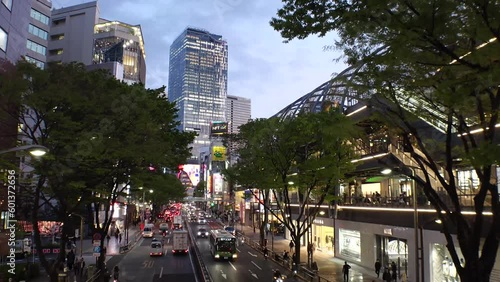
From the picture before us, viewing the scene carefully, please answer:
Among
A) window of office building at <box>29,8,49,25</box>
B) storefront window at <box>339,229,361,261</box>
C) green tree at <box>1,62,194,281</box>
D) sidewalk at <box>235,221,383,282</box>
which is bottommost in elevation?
sidewalk at <box>235,221,383,282</box>

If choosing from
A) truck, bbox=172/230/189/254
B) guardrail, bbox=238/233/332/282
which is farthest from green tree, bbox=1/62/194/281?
truck, bbox=172/230/189/254

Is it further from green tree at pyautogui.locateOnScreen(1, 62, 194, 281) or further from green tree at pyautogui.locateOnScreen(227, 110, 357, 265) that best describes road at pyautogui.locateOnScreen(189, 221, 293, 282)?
green tree at pyautogui.locateOnScreen(1, 62, 194, 281)

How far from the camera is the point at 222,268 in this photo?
35.8 meters

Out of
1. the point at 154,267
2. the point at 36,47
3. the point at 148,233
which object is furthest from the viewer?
the point at 36,47

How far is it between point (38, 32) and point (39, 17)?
2.86m

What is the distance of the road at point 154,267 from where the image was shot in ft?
102

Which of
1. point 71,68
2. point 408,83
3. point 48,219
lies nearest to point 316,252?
point 48,219

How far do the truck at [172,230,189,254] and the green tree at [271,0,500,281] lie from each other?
116 feet

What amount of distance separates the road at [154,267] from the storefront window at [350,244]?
15.0 metres

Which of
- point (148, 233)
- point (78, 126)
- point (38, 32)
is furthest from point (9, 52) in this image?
point (38, 32)

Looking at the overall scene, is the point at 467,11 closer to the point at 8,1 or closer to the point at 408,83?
the point at 408,83

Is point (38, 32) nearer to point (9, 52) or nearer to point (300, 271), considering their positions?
point (9, 52)

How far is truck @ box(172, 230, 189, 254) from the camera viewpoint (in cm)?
4425

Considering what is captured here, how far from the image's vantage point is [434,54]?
9688mm
